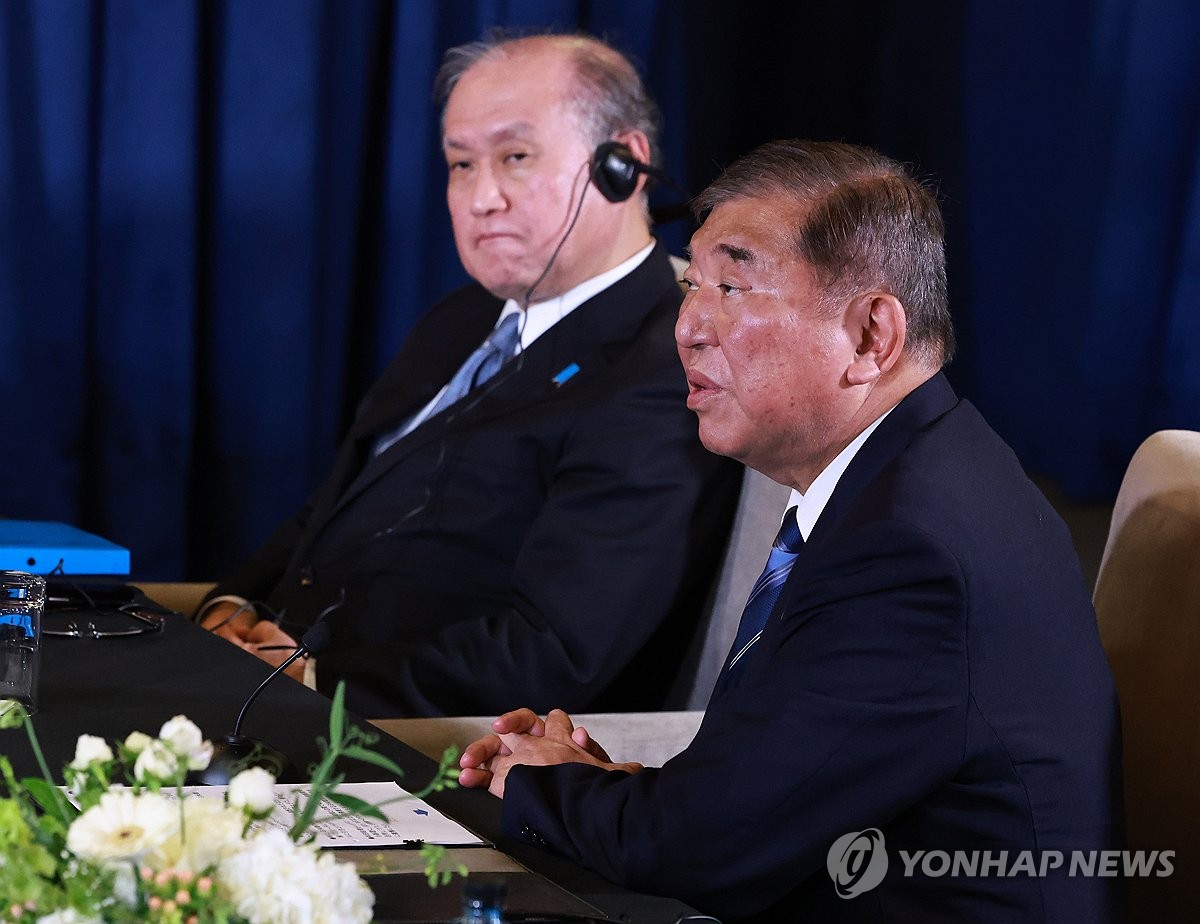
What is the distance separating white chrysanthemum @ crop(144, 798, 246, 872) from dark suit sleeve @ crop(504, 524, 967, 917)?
514 mm

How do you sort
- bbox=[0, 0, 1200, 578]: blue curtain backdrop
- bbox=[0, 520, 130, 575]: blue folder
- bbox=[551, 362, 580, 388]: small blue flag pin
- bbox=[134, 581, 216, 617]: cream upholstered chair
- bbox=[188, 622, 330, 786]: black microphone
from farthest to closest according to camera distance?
1. bbox=[0, 0, 1200, 578]: blue curtain backdrop
2. bbox=[134, 581, 216, 617]: cream upholstered chair
3. bbox=[551, 362, 580, 388]: small blue flag pin
4. bbox=[0, 520, 130, 575]: blue folder
5. bbox=[188, 622, 330, 786]: black microphone

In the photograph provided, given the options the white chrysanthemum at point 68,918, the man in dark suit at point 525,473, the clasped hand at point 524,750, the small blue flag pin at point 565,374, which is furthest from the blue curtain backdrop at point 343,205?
the white chrysanthemum at point 68,918

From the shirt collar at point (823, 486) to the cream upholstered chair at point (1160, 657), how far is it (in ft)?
1.21

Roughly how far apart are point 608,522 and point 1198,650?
86 cm

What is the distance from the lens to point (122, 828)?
0.67 metres

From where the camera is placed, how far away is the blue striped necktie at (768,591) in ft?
4.60

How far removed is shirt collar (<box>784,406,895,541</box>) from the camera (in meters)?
1.42

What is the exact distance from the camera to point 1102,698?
1.27 meters

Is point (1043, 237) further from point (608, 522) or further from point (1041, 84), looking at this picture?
point (608, 522)

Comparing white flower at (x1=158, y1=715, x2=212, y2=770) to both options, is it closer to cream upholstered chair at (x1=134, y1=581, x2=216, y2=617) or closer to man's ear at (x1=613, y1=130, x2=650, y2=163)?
cream upholstered chair at (x1=134, y1=581, x2=216, y2=617)

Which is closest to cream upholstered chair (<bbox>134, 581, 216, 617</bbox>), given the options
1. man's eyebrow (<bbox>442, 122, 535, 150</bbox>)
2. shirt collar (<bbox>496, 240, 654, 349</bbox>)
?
shirt collar (<bbox>496, 240, 654, 349</bbox>)

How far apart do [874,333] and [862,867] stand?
479 mm

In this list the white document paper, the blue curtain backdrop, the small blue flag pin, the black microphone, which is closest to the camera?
the white document paper

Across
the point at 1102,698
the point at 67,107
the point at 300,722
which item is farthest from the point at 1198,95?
the point at 67,107
